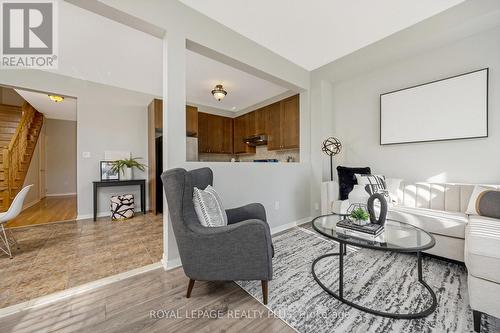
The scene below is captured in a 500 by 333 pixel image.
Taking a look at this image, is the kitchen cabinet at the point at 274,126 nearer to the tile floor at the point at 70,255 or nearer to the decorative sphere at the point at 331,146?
the decorative sphere at the point at 331,146

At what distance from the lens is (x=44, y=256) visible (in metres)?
2.16

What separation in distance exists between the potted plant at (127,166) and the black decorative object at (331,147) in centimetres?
385

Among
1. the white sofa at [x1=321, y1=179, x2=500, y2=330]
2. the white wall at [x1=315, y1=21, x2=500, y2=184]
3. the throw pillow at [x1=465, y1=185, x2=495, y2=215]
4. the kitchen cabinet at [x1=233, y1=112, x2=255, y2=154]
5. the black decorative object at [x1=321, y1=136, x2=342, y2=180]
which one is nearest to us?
the white sofa at [x1=321, y1=179, x2=500, y2=330]

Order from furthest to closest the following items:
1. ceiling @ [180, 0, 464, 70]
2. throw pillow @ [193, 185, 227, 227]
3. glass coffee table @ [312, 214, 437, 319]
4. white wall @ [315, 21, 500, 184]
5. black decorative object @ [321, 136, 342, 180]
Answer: black decorative object @ [321, 136, 342, 180]
white wall @ [315, 21, 500, 184]
ceiling @ [180, 0, 464, 70]
throw pillow @ [193, 185, 227, 227]
glass coffee table @ [312, 214, 437, 319]

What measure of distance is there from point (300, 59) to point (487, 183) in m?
2.94

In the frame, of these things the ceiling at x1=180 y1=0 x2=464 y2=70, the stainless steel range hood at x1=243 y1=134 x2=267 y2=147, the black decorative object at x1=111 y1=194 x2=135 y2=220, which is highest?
the ceiling at x1=180 y1=0 x2=464 y2=70

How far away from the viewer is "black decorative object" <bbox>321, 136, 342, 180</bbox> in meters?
3.39

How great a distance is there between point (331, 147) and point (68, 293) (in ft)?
12.5

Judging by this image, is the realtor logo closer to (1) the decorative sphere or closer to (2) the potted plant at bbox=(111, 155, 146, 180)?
(2) the potted plant at bbox=(111, 155, 146, 180)

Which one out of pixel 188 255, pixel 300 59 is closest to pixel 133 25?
pixel 188 255

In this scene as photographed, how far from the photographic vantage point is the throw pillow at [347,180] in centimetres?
289

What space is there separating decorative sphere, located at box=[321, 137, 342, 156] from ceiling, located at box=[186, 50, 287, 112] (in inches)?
64.4

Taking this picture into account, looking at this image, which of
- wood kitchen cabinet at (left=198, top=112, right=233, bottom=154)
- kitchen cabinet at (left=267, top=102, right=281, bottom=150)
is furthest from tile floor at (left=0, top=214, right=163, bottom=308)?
kitchen cabinet at (left=267, top=102, right=281, bottom=150)

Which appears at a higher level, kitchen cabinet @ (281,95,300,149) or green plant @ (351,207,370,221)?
kitchen cabinet @ (281,95,300,149)
